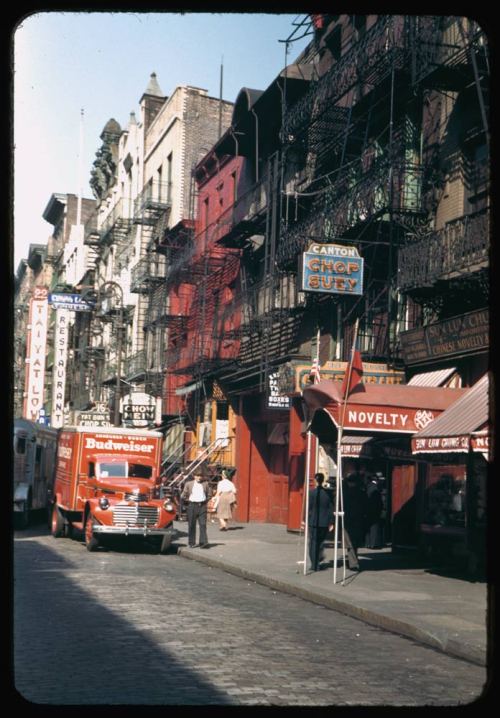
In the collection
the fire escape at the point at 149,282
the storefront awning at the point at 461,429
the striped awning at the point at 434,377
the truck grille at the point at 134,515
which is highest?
the fire escape at the point at 149,282

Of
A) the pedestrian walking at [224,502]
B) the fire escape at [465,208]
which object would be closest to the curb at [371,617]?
the fire escape at [465,208]

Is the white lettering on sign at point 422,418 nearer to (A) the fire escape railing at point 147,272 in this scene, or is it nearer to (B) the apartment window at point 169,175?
(A) the fire escape railing at point 147,272

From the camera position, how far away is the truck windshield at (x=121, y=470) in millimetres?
25359

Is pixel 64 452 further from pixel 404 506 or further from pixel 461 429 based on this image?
pixel 461 429

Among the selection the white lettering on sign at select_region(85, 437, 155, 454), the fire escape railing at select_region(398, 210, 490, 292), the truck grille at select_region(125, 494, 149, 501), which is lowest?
the truck grille at select_region(125, 494, 149, 501)

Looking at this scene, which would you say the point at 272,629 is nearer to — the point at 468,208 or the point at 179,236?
the point at 468,208

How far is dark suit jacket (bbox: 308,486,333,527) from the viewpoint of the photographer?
19.1m

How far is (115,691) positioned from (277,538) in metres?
20.4

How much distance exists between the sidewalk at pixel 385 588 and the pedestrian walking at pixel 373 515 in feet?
0.92

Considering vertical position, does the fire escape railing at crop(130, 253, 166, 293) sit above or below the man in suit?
above

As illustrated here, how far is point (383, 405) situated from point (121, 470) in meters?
9.36

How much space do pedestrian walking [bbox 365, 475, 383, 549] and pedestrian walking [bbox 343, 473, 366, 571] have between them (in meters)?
1.98

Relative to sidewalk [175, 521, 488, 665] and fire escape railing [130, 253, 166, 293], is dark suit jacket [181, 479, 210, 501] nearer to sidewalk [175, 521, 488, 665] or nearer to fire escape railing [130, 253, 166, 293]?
sidewalk [175, 521, 488, 665]

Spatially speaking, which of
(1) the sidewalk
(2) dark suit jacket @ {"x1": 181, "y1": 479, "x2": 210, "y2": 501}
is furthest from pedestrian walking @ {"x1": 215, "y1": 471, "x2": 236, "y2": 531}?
(1) the sidewalk
